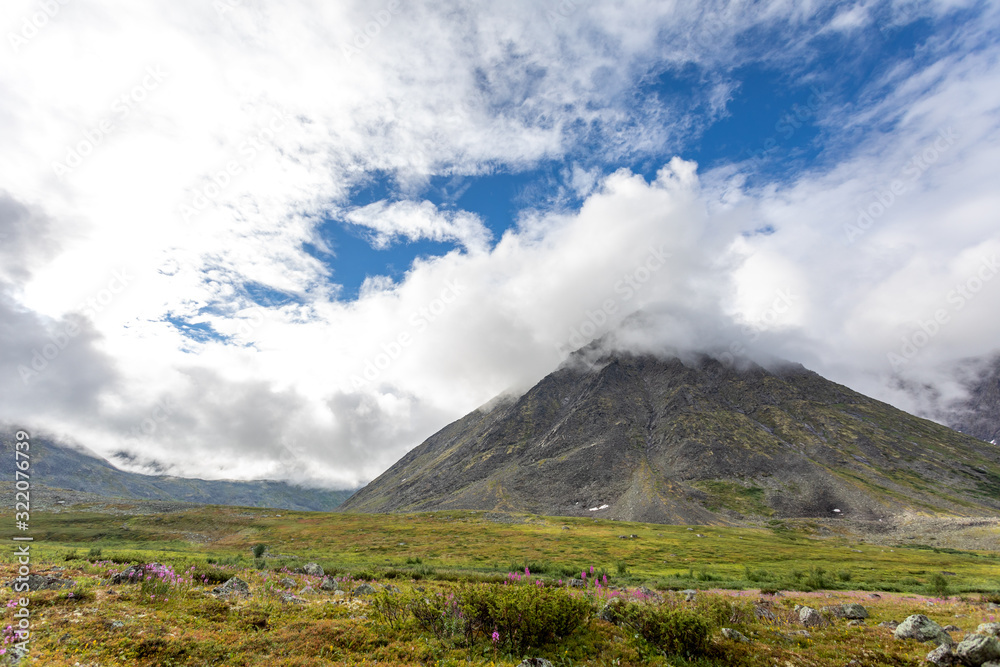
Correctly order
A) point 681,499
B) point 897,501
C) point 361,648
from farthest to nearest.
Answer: point 681,499, point 897,501, point 361,648

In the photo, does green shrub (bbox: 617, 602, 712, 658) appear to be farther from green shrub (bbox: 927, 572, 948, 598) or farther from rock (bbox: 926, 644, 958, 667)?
green shrub (bbox: 927, 572, 948, 598)

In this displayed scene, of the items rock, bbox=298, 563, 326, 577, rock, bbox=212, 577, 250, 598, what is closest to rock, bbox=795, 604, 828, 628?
rock, bbox=212, 577, 250, 598

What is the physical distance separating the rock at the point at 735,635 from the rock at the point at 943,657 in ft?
15.1

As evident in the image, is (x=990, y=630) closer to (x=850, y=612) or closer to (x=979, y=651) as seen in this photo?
(x=979, y=651)

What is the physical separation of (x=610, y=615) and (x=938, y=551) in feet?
437

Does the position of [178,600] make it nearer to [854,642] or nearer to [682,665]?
[682,665]

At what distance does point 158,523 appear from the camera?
96.9 meters

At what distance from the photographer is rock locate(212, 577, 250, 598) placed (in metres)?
Result: 16.2

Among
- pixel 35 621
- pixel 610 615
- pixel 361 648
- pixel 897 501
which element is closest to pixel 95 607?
pixel 35 621

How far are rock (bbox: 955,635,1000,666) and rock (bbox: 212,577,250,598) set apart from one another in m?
23.1

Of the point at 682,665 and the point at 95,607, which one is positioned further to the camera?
the point at 95,607

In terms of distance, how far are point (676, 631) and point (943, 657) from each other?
7307 mm

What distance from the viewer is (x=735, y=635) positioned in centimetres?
1384

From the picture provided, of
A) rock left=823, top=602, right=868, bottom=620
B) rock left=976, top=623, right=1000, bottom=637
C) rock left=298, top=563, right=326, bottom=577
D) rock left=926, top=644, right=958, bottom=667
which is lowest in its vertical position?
rock left=823, top=602, right=868, bottom=620
